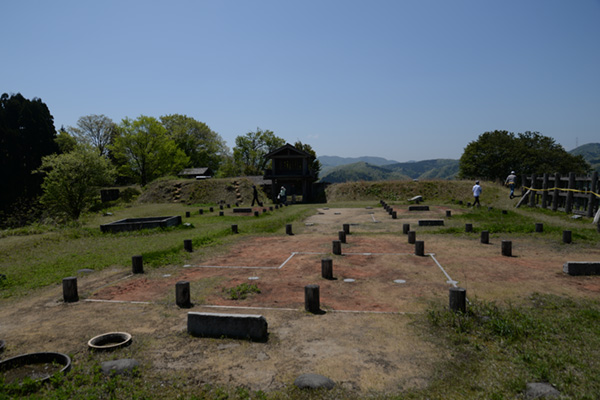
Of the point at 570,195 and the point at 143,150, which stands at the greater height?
the point at 143,150

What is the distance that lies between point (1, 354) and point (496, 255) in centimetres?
1335

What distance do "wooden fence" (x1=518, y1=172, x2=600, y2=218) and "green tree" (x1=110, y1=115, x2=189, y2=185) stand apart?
170 ft

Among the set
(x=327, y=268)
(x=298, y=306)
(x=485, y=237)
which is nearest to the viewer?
(x=298, y=306)

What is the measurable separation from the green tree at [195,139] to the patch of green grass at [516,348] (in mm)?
70703

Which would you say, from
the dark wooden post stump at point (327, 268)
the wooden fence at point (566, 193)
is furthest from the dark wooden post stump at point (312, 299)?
the wooden fence at point (566, 193)

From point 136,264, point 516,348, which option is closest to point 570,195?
point 516,348

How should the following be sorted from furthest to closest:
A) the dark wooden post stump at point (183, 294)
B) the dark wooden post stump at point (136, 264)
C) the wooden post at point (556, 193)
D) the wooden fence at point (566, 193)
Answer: the wooden post at point (556, 193), the wooden fence at point (566, 193), the dark wooden post stump at point (136, 264), the dark wooden post stump at point (183, 294)

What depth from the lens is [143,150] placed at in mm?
56719

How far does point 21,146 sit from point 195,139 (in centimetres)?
3359

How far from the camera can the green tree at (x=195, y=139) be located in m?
72.0

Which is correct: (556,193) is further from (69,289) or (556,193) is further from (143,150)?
(143,150)

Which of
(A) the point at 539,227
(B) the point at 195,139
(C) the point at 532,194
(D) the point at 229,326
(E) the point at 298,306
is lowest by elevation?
(E) the point at 298,306

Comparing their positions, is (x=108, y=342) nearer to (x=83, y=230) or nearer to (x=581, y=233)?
(x=83, y=230)

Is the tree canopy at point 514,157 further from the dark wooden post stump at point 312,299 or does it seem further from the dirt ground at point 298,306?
the dark wooden post stump at point 312,299
